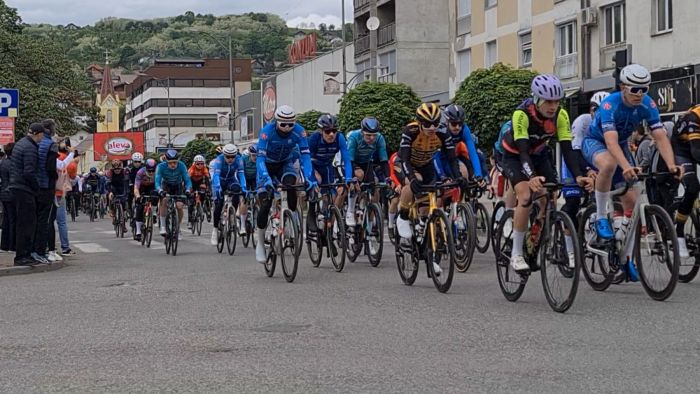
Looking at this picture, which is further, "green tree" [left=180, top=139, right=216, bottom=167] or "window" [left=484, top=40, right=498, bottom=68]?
"green tree" [left=180, top=139, right=216, bottom=167]

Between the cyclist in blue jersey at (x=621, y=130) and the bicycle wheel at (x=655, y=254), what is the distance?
0.98 ft

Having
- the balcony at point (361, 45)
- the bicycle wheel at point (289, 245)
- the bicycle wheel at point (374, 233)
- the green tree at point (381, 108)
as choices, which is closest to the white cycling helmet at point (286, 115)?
the bicycle wheel at point (289, 245)

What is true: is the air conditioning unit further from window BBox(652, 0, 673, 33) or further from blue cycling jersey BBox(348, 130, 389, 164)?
blue cycling jersey BBox(348, 130, 389, 164)

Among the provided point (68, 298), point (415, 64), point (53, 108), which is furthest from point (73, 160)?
point (53, 108)

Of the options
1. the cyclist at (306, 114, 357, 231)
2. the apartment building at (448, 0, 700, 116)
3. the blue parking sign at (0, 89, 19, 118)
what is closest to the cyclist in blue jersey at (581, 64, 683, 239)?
the cyclist at (306, 114, 357, 231)

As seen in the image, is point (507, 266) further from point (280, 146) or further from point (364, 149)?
point (364, 149)

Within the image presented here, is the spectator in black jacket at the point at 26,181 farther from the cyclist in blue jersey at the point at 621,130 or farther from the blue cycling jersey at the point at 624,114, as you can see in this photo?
the blue cycling jersey at the point at 624,114

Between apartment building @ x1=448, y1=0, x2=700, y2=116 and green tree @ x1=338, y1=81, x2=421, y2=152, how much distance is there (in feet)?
15.1

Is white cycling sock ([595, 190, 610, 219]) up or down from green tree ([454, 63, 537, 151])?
down

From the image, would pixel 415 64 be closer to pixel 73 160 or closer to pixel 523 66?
pixel 523 66

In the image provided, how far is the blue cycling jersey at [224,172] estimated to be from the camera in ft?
61.0

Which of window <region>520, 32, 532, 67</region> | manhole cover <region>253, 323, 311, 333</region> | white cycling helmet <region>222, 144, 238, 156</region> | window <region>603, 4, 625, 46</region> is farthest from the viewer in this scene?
window <region>520, 32, 532, 67</region>

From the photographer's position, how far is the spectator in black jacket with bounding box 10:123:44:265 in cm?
1477

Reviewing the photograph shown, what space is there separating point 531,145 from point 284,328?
118 inches
